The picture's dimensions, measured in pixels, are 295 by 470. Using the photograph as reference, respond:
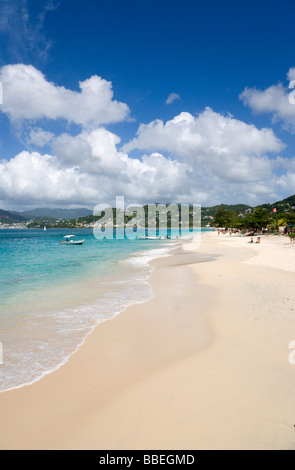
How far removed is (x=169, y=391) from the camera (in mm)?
5258

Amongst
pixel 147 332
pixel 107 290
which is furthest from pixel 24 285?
pixel 147 332

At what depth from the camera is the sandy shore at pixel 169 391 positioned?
13.4 feet

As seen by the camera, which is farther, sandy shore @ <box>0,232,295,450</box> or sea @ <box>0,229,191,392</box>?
sea @ <box>0,229,191,392</box>

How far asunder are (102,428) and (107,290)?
435 inches

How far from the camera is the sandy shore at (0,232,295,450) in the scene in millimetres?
4094

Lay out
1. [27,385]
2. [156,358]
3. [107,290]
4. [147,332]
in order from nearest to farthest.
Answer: [27,385]
[156,358]
[147,332]
[107,290]

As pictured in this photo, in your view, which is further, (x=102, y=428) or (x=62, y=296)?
(x=62, y=296)

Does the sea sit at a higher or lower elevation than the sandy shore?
lower

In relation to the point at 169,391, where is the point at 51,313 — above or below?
below

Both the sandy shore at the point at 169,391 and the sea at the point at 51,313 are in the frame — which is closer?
the sandy shore at the point at 169,391

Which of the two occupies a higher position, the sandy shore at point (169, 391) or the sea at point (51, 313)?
the sandy shore at point (169, 391)

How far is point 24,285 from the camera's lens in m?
17.8

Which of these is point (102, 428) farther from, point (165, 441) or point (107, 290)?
point (107, 290)

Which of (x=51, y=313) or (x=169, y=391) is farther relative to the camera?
(x=51, y=313)
